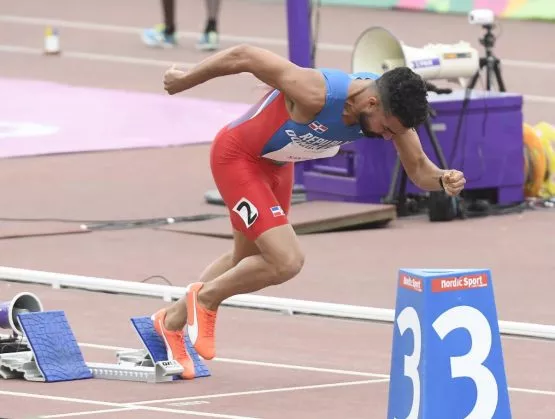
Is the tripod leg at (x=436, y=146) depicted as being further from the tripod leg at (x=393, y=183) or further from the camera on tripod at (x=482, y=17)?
the camera on tripod at (x=482, y=17)

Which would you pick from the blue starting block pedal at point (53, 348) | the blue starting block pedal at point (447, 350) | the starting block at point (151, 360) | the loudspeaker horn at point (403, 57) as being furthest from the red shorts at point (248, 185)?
the loudspeaker horn at point (403, 57)

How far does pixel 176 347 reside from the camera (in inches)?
352

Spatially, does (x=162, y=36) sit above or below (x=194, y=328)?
below

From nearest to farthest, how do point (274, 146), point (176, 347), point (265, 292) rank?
point (274, 146)
point (176, 347)
point (265, 292)

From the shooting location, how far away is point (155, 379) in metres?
8.82

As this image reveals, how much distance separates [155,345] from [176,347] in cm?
15

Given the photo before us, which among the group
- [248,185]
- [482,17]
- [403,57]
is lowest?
[403,57]

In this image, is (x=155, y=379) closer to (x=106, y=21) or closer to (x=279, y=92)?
(x=279, y=92)

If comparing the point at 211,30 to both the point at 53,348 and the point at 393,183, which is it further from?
the point at 53,348

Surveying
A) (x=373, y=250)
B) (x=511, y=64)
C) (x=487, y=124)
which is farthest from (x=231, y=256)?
(x=511, y=64)

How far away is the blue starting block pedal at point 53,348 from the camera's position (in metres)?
8.80

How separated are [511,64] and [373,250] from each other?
34.5ft

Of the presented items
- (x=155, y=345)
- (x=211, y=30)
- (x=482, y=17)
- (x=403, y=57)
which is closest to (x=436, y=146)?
(x=403, y=57)

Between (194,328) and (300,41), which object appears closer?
(194,328)
